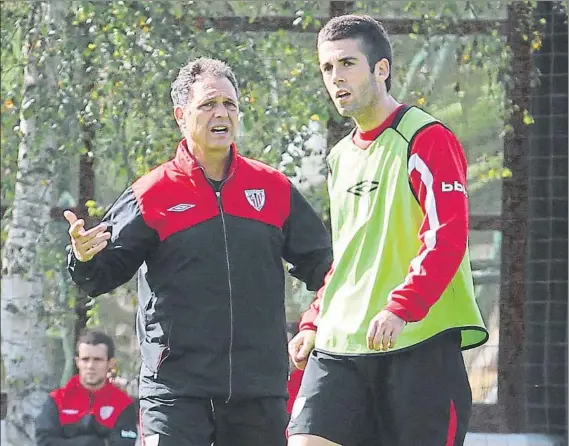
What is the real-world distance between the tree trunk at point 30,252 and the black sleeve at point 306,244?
3902mm

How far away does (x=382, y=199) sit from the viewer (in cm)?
409

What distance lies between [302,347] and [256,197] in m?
0.62

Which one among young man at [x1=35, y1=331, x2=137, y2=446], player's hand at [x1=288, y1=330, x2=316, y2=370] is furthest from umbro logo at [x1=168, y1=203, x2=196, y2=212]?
young man at [x1=35, y1=331, x2=137, y2=446]

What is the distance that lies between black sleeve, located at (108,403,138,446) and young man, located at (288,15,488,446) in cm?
363

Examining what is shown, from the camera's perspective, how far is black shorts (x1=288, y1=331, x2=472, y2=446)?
13.1 ft

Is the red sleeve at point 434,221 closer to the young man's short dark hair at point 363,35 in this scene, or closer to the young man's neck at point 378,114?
the young man's neck at point 378,114

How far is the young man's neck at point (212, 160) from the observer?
15.6 ft

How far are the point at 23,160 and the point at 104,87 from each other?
695 millimetres

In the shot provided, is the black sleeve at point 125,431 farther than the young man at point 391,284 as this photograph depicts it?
Yes

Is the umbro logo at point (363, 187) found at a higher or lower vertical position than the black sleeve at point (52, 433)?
higher

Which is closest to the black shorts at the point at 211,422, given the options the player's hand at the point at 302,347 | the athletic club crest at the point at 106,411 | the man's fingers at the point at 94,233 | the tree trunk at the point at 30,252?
the player's hand at the point at 302,347

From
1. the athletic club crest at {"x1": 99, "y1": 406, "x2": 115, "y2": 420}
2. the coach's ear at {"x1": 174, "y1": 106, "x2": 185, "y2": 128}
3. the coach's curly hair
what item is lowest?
the athletic club crest at {"x1": 99, "y1": 406, "x2": 115, "y2": 420}

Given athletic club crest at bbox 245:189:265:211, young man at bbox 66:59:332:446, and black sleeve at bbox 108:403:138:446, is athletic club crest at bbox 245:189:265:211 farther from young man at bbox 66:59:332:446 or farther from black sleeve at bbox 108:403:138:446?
black sleeve at bbox 108:403:138:446

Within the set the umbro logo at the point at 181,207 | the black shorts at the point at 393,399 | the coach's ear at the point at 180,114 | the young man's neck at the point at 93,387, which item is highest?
the coach's ear at the point at 180,114
